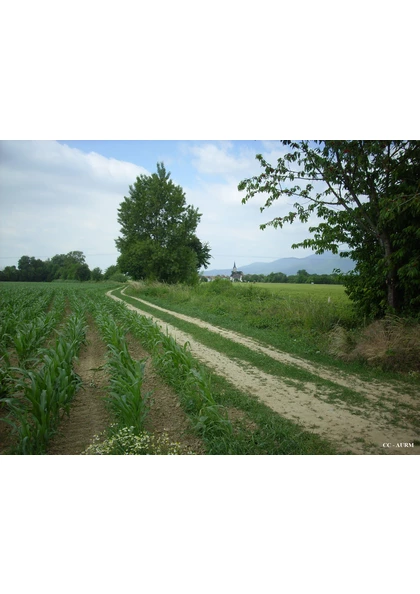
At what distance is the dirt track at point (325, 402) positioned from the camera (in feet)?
7.72

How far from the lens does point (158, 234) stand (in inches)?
162

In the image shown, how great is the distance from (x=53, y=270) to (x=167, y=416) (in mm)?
2286

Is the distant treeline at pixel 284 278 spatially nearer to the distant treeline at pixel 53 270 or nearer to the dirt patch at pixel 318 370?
the dirt patch at pixel 318 370

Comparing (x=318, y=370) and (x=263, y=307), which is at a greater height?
(x=263, y=307)

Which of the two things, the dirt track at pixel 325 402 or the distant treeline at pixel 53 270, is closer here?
the dirt track at pixel 325 402

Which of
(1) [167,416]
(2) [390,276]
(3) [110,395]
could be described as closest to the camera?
(1) [167,416]

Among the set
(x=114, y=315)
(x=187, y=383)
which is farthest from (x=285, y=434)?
(x=114, y=315)

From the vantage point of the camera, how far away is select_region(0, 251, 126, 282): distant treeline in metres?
3.11

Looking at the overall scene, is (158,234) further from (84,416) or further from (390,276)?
(390,276)

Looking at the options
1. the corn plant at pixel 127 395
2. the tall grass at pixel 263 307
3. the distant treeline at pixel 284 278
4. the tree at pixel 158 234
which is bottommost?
the corn plant at pixel 127 395

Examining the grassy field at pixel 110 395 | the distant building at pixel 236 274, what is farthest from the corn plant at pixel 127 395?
the distant building at pixel 236 274

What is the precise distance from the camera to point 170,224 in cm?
425

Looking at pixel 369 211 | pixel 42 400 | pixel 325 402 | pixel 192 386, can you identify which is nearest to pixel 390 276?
pixel 369 211

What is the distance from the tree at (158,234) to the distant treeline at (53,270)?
0.51m
